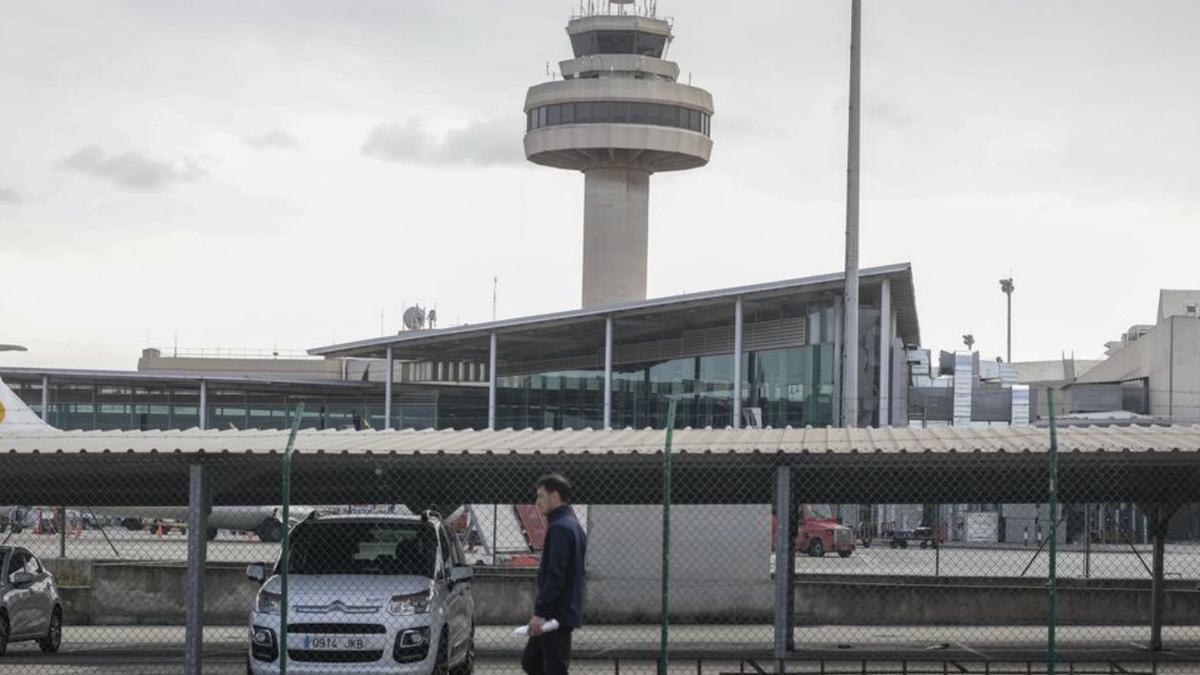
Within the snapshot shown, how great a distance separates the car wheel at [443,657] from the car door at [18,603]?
778 cm

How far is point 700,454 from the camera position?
658 inches

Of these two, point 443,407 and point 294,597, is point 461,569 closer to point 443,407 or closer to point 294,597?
point 294,597

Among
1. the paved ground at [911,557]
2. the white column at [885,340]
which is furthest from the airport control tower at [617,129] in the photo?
the paved ground at [911,557]

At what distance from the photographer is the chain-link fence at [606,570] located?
16.9 metres

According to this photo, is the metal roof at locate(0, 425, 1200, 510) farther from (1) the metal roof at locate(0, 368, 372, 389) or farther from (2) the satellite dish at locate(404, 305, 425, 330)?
(2) the satellite dish at locate(404, 305, 425, 330)

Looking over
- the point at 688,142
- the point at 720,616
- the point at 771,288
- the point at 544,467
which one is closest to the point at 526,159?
the point at 688,142

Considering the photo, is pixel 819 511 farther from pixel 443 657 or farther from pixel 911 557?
pixel 443 657

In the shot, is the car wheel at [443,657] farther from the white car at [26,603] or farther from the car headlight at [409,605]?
the white car at [26,603]

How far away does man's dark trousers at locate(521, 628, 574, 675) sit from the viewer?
12945 mm

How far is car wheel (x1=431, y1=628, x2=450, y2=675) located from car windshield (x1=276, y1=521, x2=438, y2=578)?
77 cm

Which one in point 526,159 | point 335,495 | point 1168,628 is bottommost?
point 1168,628

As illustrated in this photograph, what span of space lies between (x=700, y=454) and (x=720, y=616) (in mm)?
11870

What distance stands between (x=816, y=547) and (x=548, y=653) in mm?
40612

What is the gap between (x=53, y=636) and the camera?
24.3 m
